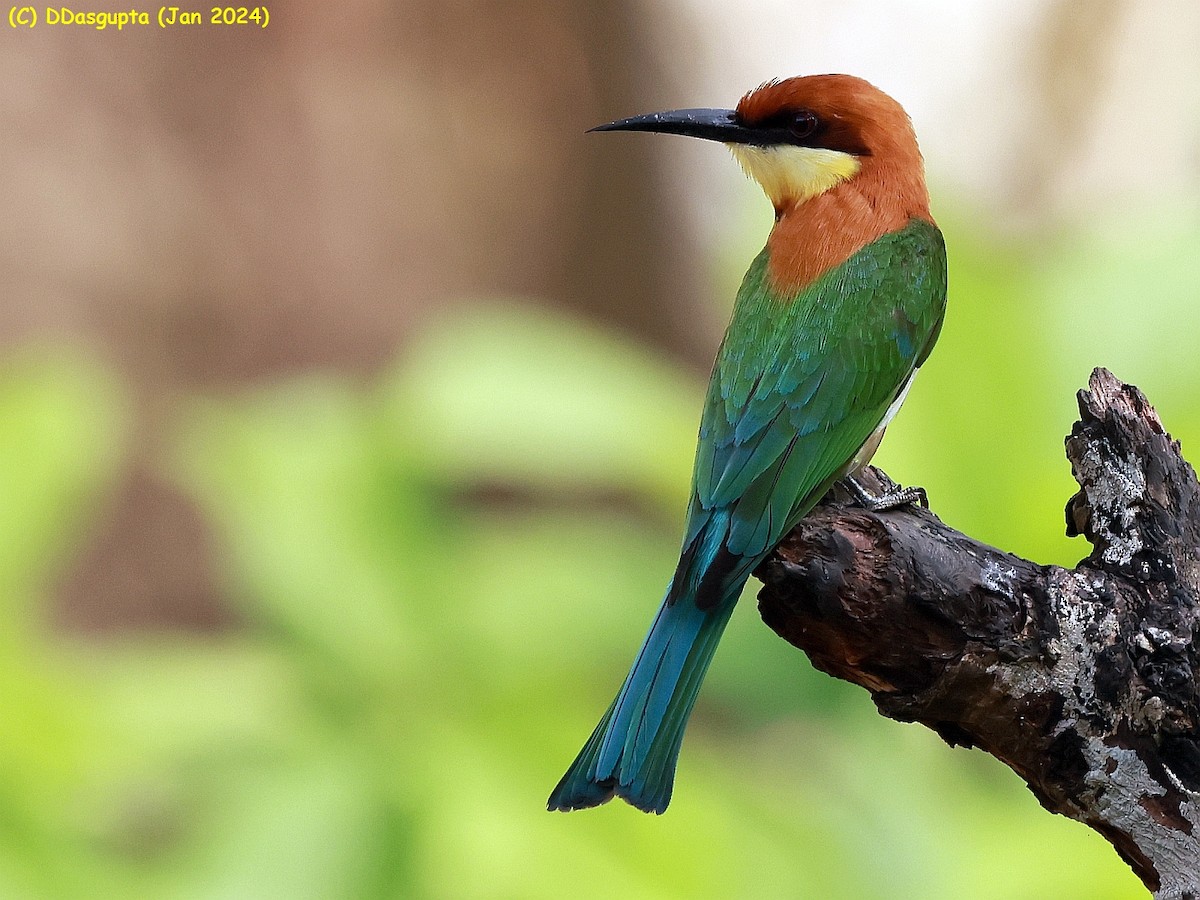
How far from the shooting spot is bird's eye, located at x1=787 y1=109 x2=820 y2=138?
183cm

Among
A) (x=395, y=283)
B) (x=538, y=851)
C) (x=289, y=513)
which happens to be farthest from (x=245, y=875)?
(x=395, y=283)

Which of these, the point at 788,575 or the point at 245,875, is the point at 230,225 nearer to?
the point at 245,875

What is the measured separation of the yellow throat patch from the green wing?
126 mm

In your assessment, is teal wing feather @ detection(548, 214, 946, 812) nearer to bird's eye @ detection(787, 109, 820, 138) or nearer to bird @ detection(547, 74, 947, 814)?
bird @ detection(547, 74, 947, 814)

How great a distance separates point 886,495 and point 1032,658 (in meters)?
0.44

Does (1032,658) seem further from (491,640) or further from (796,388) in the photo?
(491,640)

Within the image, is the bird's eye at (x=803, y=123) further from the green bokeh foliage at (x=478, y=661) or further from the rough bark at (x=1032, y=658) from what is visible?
the rough bark at (x=1032, y=658)

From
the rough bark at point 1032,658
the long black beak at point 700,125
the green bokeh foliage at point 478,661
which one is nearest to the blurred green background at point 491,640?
the green bokeh foliage at point 478,661

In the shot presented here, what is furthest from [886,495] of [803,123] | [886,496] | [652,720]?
[803,123]

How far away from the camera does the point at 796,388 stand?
159 cm

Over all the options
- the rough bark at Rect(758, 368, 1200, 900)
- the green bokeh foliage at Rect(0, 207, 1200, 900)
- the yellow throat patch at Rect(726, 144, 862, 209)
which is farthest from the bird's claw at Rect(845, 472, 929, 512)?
the yellow throat patch at Rect(726, 144, 862, 209)

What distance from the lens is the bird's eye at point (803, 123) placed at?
183 centimetres

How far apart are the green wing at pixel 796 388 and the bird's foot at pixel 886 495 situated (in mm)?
69

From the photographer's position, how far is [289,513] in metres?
1.97
